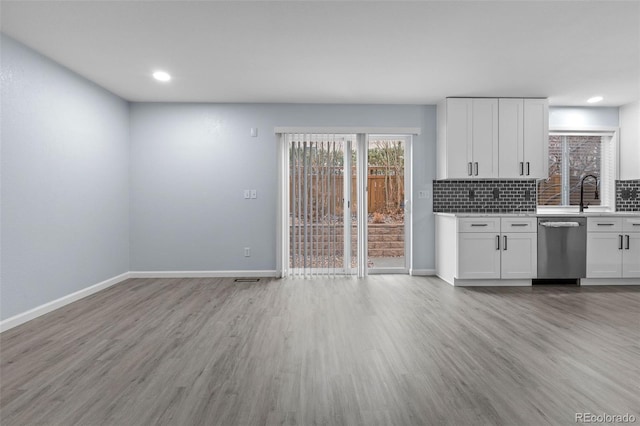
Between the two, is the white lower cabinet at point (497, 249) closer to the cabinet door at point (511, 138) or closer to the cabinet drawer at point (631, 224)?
the cabinet door at point (511, 138)

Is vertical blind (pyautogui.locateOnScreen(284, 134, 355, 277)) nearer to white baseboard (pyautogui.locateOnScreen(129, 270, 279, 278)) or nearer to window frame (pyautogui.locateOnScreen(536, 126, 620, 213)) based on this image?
Result: white baseboard (pyautogui.locateOnScreen(129, 270, 279, 278))

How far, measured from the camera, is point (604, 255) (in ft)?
16.1

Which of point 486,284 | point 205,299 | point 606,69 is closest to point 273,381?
point 205,299

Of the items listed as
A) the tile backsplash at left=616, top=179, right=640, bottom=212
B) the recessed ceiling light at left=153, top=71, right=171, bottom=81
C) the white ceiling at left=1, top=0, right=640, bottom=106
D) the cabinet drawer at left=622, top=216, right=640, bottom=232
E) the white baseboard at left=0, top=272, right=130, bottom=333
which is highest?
the recessed ceiling light at left=153, top=71, right=171, bottom=81

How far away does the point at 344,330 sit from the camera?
10.4 feet

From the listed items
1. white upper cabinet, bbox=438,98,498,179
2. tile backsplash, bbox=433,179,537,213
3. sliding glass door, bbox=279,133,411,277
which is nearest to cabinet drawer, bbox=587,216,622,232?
tile backsplash, bbox=433,179,537,213

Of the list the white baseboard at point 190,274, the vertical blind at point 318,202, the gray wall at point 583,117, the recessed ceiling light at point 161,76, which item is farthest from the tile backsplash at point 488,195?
the recessed ceiling light at point 161,76

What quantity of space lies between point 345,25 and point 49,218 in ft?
11.0

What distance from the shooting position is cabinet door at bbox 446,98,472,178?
16.7 ft

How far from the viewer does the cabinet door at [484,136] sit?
16.8 ft

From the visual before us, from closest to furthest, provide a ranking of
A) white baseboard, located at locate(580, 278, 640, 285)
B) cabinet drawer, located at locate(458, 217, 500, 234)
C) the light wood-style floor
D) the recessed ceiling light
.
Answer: the light wood-style floor < the recessed ceiling light < cabinet drawer, located at locate(458, 217, 500, 234) < white baseboard, located at locate(580, 278, 640, 285)

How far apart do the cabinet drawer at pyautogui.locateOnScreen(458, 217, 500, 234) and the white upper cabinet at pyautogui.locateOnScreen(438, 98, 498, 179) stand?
666mm

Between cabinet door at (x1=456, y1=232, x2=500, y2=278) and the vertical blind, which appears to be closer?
cabinet door at (x1=456, y1=232, x2=500, y2=278)

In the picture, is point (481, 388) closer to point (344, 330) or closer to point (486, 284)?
point (344, 330)
